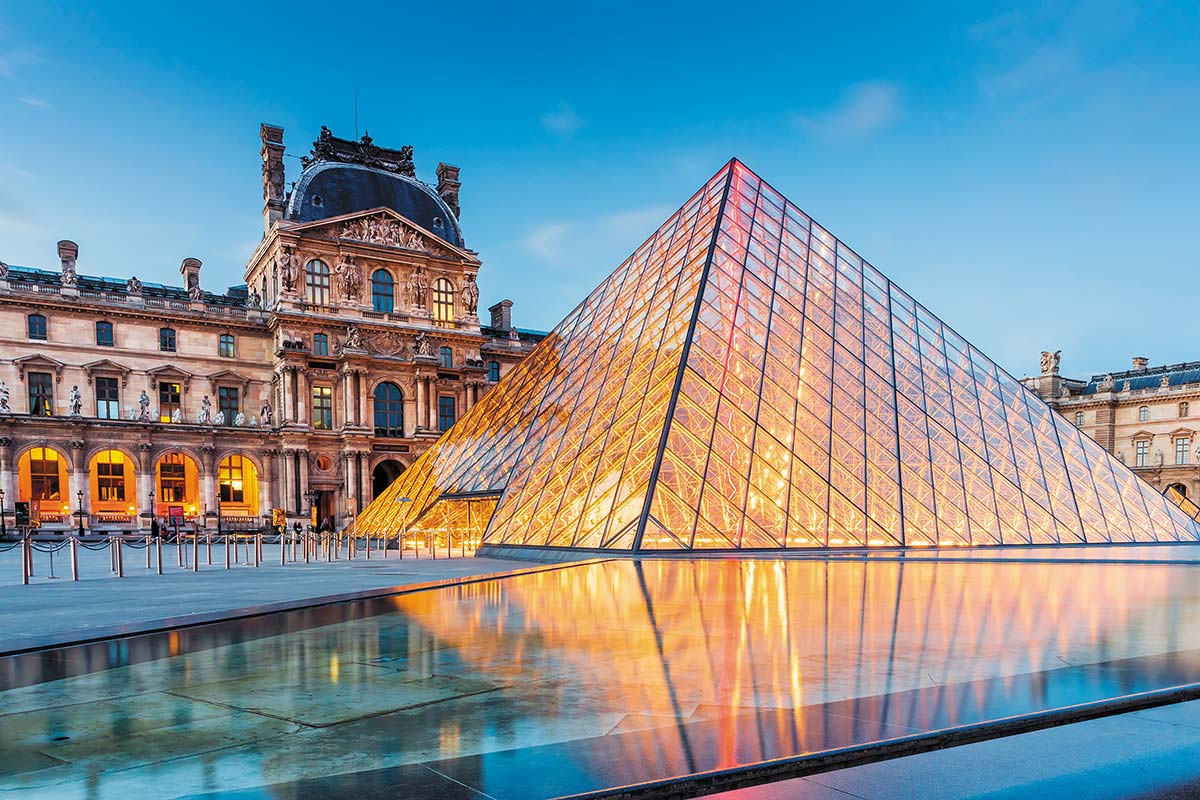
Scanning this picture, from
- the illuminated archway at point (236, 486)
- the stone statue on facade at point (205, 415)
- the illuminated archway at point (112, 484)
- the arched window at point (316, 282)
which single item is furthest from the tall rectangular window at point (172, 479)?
the arched window at point (316, 282)

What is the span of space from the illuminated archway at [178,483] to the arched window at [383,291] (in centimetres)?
1338

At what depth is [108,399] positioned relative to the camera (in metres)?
41.2

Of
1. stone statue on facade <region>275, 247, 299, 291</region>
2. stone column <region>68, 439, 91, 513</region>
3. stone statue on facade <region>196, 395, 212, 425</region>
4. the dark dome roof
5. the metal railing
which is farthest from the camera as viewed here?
the dark dome roof

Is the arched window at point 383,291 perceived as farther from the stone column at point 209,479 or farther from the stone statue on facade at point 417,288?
the stone column at point 209,479

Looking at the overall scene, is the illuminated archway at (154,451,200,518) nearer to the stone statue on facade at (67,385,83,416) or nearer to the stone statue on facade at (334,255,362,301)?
the stone statue on facade at (67,385,83,416)

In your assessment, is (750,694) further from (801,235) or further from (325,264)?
(325,264)

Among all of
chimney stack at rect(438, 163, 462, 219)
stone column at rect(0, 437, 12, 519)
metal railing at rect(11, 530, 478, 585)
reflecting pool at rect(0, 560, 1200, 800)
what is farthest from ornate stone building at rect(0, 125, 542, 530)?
reflecting pool at rect(0, 560, 1200, 800)

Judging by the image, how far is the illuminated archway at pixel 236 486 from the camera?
1661 inches

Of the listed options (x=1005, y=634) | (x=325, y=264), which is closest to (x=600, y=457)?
(x=1005, y=634)

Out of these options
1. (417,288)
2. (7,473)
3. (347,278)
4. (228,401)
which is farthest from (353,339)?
(7,473)

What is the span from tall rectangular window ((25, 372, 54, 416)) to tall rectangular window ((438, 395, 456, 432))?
20.0 metres

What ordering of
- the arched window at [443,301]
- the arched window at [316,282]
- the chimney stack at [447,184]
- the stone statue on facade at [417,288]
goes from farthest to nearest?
the chimney stack at [447,184]
the arched window at [443,301]
the stone statue on facade at [417,288]
the arched window at [316,282]

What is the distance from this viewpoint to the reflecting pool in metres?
3.15

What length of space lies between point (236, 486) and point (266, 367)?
278 inches
